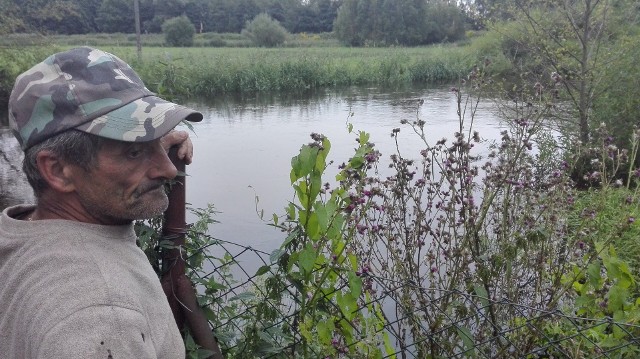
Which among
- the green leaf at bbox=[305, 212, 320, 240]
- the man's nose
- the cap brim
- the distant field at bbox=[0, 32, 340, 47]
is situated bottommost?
the distant field at bbox=[0, 32, 340, 47]

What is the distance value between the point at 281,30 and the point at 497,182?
4363 centimetres

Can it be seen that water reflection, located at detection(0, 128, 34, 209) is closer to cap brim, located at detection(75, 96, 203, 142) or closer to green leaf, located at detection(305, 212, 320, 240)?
green leaf, located at detection(305, 212, 320, 240)

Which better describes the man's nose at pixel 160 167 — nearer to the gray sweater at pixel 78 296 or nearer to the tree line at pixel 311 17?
the gray sweater at pixel 78 296

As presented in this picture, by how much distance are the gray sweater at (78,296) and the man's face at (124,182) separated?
0.04 metres

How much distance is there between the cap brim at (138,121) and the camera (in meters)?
1.11

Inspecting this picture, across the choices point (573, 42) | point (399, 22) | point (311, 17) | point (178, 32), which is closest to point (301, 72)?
point (573, 42)

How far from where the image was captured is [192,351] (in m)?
1.64

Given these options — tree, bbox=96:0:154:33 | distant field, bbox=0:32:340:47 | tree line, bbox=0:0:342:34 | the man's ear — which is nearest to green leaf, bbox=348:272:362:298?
the man's ear

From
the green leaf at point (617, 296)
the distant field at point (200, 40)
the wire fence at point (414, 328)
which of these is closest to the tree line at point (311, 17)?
the distant field at point (200, 40)

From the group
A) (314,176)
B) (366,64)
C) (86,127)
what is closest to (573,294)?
(314,176)

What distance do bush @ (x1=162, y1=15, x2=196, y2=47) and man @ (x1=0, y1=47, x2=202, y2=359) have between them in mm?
40882

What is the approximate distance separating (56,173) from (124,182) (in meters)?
0.12

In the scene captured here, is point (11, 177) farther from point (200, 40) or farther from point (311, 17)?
point (311, 17)

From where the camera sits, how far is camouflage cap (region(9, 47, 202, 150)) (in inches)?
43.8
